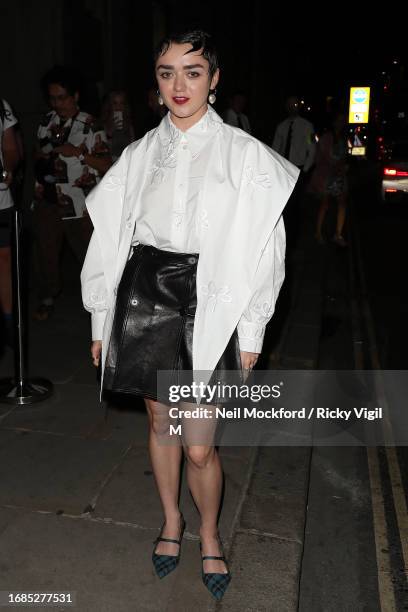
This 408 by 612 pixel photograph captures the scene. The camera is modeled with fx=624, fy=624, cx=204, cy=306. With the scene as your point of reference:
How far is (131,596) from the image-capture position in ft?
8.08

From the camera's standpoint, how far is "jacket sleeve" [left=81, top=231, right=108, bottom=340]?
2.45 meters

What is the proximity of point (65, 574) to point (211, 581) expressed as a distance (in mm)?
598

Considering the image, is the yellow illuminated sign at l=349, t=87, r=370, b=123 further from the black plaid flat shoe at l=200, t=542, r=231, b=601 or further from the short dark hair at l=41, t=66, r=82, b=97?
the black plaid flat shoe at l=200, t=542, r=231, b=601

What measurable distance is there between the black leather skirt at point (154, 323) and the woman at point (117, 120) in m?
5.03

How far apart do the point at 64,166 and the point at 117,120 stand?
1.92 metres

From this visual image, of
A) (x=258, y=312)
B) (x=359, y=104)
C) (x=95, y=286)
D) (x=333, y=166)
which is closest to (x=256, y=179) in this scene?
(x=258, y=312)

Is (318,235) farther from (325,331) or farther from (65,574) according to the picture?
(65,574)

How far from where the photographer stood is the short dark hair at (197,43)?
85.4 inches

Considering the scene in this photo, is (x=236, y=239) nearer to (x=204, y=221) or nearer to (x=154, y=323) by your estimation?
(x=204, y=221)

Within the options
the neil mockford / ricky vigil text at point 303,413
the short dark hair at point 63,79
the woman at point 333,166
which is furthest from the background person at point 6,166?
the woman at point 333,166

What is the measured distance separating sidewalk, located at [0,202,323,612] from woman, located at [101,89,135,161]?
352cm

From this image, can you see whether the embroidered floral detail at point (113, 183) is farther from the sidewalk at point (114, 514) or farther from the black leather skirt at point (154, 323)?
the sidewalk at point (114, 514)

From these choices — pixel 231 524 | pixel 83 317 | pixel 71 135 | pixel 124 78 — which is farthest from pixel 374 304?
pixel 124 78

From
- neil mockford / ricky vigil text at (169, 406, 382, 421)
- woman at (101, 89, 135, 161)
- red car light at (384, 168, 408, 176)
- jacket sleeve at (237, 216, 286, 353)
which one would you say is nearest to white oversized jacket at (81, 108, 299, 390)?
jacket sleeve at (237, 216, 286, 353)
